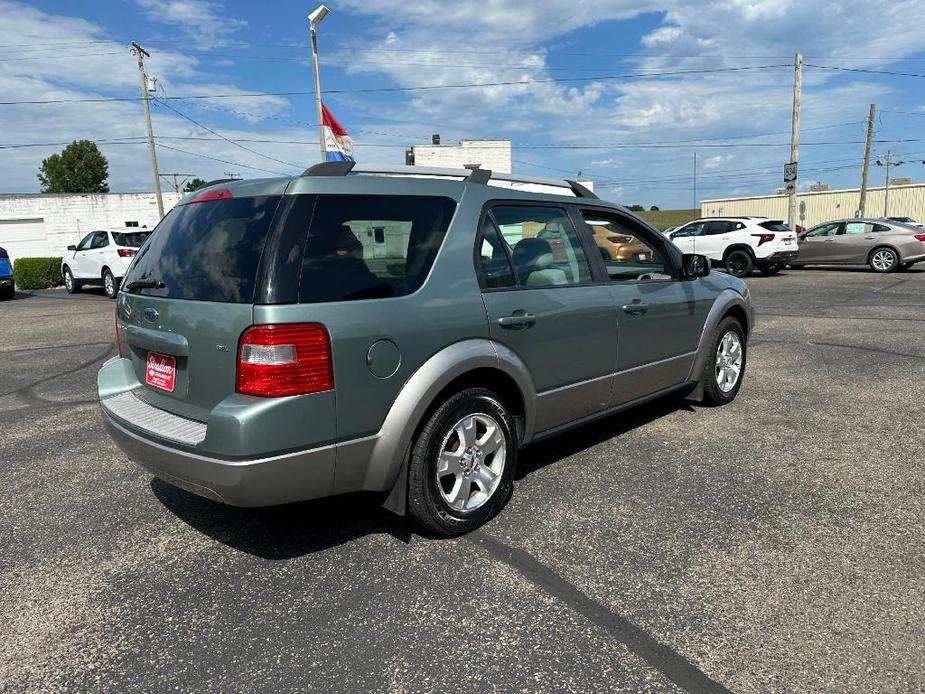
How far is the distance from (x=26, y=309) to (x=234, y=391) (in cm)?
1512

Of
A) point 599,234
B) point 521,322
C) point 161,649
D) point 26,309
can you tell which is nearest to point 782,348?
point 599,234

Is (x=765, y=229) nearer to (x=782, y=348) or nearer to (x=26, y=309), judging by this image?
(x=782, y=348)


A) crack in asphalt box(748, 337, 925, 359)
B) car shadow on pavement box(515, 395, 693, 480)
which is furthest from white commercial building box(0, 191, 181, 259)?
car shadow on pavement box(515, 395, 693, 480)

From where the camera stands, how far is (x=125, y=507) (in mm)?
3693

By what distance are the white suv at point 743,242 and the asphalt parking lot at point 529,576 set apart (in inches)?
553

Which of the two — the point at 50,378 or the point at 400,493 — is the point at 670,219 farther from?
the point at 400,493

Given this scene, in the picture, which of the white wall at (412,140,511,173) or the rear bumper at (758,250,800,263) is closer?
the rear bumper at (758,250,800,263)

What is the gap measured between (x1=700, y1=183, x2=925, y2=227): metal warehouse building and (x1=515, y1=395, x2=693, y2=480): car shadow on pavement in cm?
5716

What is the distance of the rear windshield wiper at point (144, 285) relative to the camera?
3.11 meters

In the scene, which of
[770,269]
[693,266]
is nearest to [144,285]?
[693,266]

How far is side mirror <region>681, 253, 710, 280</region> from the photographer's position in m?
4.74

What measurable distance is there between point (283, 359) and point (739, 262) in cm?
1782

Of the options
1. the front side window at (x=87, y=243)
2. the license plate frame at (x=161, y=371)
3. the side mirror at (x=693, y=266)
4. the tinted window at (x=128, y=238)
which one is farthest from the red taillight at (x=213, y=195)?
the front side window at (x=87, y=243)

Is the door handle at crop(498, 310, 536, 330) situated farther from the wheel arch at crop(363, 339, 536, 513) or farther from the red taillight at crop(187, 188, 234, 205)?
the red taillight at crop(187, 188, 234, 205)
